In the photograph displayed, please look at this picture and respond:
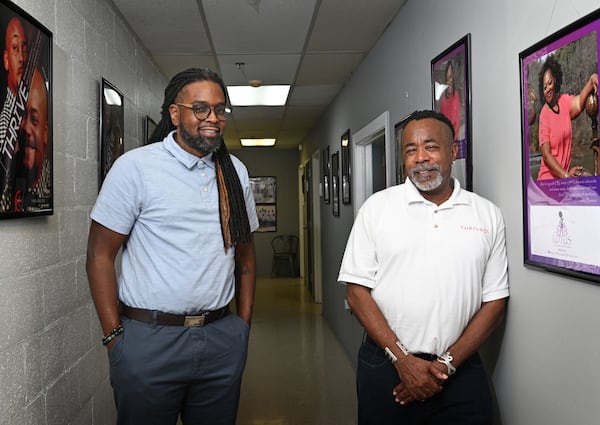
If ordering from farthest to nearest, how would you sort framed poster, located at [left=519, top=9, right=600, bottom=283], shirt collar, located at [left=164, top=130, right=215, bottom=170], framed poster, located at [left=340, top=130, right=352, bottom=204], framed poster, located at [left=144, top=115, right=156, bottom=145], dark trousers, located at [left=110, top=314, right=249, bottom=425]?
framed poster, located at [left=340, top=130, right=352, bottom=204] < framed poster, located at [left=144, top=115, right=156, bottom=145] < shirt collar, located at [left=164, top=130, right=215, bottom=170] < dark trousers, located at [left=110, top=314, right=249, bottom=425] < framed poster, located at [left=519, top=9, right=600, bottom=283]

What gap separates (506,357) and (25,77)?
5.93 feet

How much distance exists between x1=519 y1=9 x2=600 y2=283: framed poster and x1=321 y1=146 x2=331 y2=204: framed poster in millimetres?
4529

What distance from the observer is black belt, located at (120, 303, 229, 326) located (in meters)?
1.68

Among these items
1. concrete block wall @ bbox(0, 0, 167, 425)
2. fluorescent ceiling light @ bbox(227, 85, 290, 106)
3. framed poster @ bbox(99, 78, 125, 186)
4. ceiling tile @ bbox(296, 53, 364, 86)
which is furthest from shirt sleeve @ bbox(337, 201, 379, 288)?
fluorescent ceiling light @ bbox(227, 85, 290, 106)

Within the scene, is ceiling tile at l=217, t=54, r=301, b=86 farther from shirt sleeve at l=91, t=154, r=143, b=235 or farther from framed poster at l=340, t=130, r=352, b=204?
shirt sleeve at l=91, t=154, r=143, b=235

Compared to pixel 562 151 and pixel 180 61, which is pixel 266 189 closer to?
pixel 180 61

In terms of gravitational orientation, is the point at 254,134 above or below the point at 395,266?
above

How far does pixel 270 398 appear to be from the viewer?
383cm

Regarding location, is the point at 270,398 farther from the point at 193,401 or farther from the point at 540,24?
the point at 540,24

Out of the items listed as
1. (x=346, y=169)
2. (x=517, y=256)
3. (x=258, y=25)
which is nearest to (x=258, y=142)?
(x=346, y=169)

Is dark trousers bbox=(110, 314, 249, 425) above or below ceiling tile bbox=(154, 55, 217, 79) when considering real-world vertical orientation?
below

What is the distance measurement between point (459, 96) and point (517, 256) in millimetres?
744

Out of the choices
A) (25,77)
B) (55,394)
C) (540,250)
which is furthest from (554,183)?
(55,394)

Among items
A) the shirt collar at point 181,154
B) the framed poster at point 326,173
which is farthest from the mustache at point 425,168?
the framed poster at point 326,173
